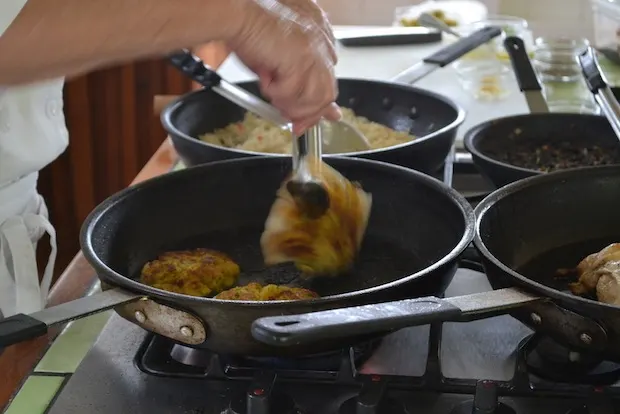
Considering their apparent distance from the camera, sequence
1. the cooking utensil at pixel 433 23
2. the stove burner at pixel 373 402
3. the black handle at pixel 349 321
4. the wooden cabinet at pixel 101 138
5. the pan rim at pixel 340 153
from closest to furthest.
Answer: the black handle at pixel 349 321, the stove burner at pixel 373 402, the pan rim at pixel 340 153, the cooking utensil at pixel 433 23, the wooden cabinet at pixel 101 138

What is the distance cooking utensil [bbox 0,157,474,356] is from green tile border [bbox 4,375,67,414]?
0.11 meters

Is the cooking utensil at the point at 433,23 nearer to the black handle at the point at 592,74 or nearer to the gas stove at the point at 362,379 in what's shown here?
the black handle at the point at 592,74

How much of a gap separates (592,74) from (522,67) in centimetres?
18

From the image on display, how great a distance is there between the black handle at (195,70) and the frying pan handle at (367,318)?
0.69 meters

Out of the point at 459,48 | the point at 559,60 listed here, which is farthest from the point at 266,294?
the point at 559,60

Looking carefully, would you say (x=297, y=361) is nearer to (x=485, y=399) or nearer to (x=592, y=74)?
(x=485, y=399)

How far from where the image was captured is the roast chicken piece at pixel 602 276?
724 mm

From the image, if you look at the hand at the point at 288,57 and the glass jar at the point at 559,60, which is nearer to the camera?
the hand at the point at 288,57

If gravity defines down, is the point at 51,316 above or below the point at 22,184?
above

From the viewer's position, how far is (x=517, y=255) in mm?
872

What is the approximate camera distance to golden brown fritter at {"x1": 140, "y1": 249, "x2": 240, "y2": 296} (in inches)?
31.4

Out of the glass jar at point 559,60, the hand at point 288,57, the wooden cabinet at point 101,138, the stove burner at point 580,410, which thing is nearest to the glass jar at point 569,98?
the glass jar at point 559,60

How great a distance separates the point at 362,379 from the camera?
2.27ft

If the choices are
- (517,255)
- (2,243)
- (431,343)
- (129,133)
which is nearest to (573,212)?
(517,255)
